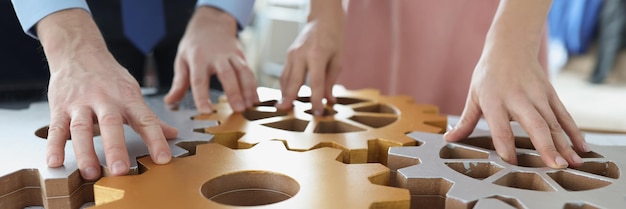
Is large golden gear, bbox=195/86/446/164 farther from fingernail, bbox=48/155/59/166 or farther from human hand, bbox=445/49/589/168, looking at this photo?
fingernail, bbox=48/155/59/166

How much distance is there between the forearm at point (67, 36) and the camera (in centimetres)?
81

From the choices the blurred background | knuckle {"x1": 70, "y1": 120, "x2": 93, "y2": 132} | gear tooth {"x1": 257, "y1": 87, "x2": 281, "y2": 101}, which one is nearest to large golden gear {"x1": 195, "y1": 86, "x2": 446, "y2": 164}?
gear tooth {"x1": 257, "y1": 87, "x2": 281, "y2": 101}

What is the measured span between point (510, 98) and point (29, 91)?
982mm

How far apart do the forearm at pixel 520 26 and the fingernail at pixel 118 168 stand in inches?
21.9

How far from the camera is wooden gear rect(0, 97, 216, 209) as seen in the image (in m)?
0.69

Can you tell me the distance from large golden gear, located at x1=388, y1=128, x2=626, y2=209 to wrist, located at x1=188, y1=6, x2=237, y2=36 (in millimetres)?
544

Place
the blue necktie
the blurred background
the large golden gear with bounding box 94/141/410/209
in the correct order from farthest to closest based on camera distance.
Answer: the blurred background → the blue necktie → the large golden gear with bounding box 94/141/410/209

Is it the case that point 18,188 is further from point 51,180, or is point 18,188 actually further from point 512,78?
point 512,78

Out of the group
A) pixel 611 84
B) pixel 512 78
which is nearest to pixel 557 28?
pixel 611 84

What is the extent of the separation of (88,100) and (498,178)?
0.55 meters

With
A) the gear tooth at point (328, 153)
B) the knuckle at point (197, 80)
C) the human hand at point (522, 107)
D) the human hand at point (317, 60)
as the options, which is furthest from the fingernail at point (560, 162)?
the knuckle at point (197, 80)

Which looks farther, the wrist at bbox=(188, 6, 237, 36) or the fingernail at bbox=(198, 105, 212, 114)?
the wrist at bbox=(188, 6, 237, 36)

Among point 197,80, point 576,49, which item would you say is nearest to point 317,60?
point 197,80

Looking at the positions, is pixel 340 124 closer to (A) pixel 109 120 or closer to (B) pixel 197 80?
(B) pixel 197 80
